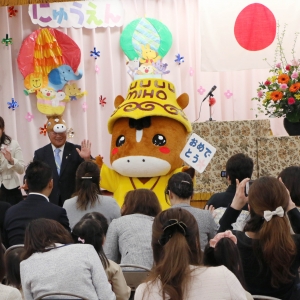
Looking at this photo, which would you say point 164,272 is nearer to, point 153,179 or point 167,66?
point 153,179

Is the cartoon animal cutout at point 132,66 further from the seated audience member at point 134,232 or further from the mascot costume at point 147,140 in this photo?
the seated audience member at point 134,232

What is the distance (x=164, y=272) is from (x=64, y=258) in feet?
1.53

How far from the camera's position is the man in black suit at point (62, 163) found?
17.7 ft

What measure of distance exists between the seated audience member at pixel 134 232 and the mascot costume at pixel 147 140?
1.34m

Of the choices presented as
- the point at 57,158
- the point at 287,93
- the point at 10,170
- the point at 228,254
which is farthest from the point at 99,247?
the point at 287,93

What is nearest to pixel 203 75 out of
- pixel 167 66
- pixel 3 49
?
pixel 167 66

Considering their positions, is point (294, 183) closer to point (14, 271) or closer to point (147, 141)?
point (14, 271)

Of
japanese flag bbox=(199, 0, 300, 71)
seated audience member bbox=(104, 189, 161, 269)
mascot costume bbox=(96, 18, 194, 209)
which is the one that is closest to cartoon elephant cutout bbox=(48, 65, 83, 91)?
japanese flag bbox=(199, 0, 300, 71)

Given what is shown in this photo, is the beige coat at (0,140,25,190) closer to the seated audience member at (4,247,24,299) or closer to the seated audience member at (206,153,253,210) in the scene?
the seated audience member at (206,153,253,210)

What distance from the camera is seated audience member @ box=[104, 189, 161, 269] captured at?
10.4 feet

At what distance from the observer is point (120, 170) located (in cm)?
482

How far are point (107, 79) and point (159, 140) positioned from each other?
2.73 meters

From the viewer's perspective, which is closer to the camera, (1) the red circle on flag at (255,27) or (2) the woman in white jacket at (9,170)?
(2) the woman in white jacket at (9,170)

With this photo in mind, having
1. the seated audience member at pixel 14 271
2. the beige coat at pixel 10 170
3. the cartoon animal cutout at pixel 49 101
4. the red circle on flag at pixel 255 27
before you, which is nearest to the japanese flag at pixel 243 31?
the red circle on flag at pixel 255 27
